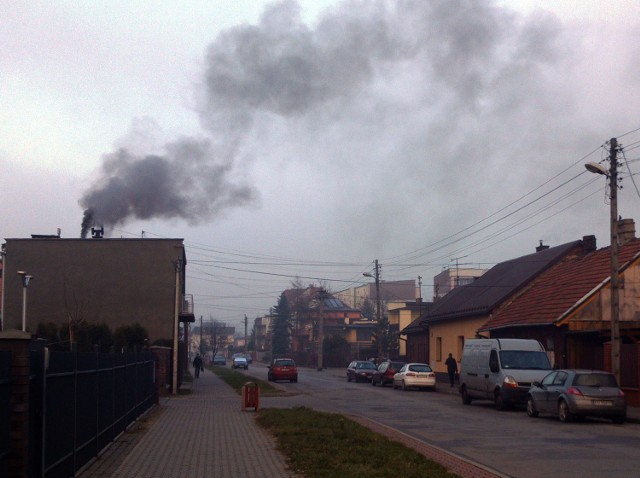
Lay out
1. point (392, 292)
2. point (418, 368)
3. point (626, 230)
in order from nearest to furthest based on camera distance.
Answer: point (626, 230), point (418, 368), point (392, 292)

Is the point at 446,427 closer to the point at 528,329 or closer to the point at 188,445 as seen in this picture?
the point at 188,445

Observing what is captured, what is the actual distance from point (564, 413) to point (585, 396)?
77 cm

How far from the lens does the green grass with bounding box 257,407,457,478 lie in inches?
454

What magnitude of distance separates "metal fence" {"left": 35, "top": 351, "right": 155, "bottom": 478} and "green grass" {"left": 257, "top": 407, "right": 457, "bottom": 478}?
308cm

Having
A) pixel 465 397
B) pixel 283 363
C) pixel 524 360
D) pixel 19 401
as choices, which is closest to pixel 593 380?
pixel 524 360

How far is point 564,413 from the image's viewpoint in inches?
850

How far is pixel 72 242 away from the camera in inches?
1788

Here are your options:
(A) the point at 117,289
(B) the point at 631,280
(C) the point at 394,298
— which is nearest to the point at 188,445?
(B) the point at 631,280

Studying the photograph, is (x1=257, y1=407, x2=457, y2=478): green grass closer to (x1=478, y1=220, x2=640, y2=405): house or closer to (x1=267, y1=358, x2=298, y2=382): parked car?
(x1=478, y1=220, x2=640, y2=405): house

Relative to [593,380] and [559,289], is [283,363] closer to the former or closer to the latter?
[559,289]

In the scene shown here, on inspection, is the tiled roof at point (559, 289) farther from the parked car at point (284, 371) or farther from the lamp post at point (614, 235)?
the parked car at point (284, 371)

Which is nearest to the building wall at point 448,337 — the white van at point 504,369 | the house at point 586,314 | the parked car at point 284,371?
the house at point 586,314

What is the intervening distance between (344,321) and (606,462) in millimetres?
104785

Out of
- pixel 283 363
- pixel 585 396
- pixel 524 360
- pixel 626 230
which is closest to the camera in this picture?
pixel 585 396
